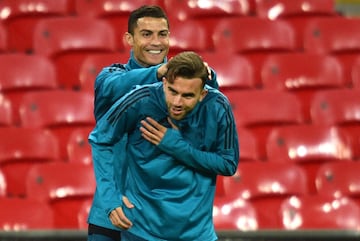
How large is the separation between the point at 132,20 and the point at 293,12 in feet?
7.92

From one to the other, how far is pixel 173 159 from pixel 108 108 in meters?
0.35

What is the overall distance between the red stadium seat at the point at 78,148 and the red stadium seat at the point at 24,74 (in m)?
0.44

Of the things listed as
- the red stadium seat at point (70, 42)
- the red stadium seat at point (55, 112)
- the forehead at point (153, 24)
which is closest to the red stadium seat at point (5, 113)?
the red stadium seat at point (55, 112)

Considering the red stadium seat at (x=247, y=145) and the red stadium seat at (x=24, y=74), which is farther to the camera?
the red stadium seat at (x=24, y=74)

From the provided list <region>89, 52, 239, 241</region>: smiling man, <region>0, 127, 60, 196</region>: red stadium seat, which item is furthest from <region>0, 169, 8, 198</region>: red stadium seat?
<region>89, 52, 239, 241</region>: smiling man

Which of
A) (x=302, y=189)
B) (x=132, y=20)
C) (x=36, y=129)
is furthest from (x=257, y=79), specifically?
(x=132, y=20)

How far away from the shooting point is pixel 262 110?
436cm

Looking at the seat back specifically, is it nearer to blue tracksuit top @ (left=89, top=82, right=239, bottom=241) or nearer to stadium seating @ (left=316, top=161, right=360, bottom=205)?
stadium seating @ (left=316, top=161, right=360, bottom=205)

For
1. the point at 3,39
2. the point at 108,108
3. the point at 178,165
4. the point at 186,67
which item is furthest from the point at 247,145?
the point at 186,67

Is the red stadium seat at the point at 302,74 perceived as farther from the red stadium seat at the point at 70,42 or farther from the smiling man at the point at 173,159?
the smiling man at the point at 173,159

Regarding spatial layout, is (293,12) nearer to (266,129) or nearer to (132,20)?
(266,129)

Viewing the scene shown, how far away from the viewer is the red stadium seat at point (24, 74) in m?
4.47

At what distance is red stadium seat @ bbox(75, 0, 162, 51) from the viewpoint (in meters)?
4.82

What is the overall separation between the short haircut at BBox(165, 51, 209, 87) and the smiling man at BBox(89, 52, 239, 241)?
0.02m
